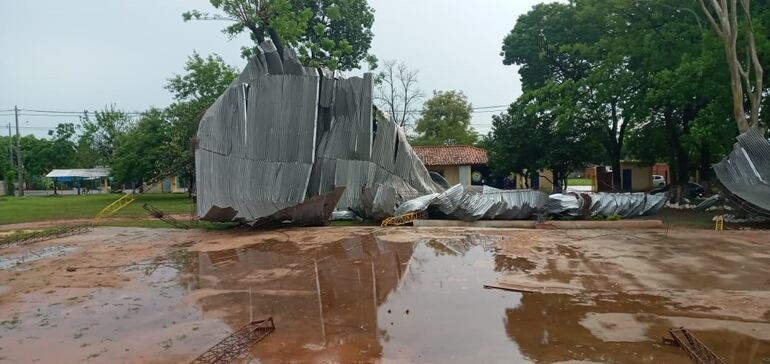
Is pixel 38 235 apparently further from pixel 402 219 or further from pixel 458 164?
pixel 458 164

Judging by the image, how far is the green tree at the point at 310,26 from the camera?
949 inches

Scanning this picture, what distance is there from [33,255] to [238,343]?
31.5 ft

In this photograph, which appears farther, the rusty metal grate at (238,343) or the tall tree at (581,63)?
the tall tree at (581,63)

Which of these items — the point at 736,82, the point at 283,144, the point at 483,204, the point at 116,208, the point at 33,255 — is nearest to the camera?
the point at 33,255

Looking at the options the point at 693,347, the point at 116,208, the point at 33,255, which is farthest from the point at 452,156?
the point at 693,347

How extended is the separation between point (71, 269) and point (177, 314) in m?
4.64

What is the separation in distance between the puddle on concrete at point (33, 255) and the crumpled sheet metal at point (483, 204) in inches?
386

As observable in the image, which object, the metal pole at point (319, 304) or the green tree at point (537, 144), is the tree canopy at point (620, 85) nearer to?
the green tree at point (537, 144)

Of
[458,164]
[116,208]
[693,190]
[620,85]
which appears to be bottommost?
[116,208]

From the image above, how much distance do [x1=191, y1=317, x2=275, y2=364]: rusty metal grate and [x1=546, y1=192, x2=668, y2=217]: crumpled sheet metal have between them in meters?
13.7

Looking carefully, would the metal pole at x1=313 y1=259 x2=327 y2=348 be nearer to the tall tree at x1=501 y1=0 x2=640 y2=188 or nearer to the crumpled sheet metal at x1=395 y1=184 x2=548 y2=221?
the crumpled sheet metal at x1=395 y1=184 x2=548 y2=221

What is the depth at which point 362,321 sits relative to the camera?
21.6ft

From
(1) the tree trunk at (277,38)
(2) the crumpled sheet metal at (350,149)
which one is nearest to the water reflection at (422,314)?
(2) the crumpled sheet metal at (350,149)

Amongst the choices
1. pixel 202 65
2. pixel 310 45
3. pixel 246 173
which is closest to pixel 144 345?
pixel 246 173
